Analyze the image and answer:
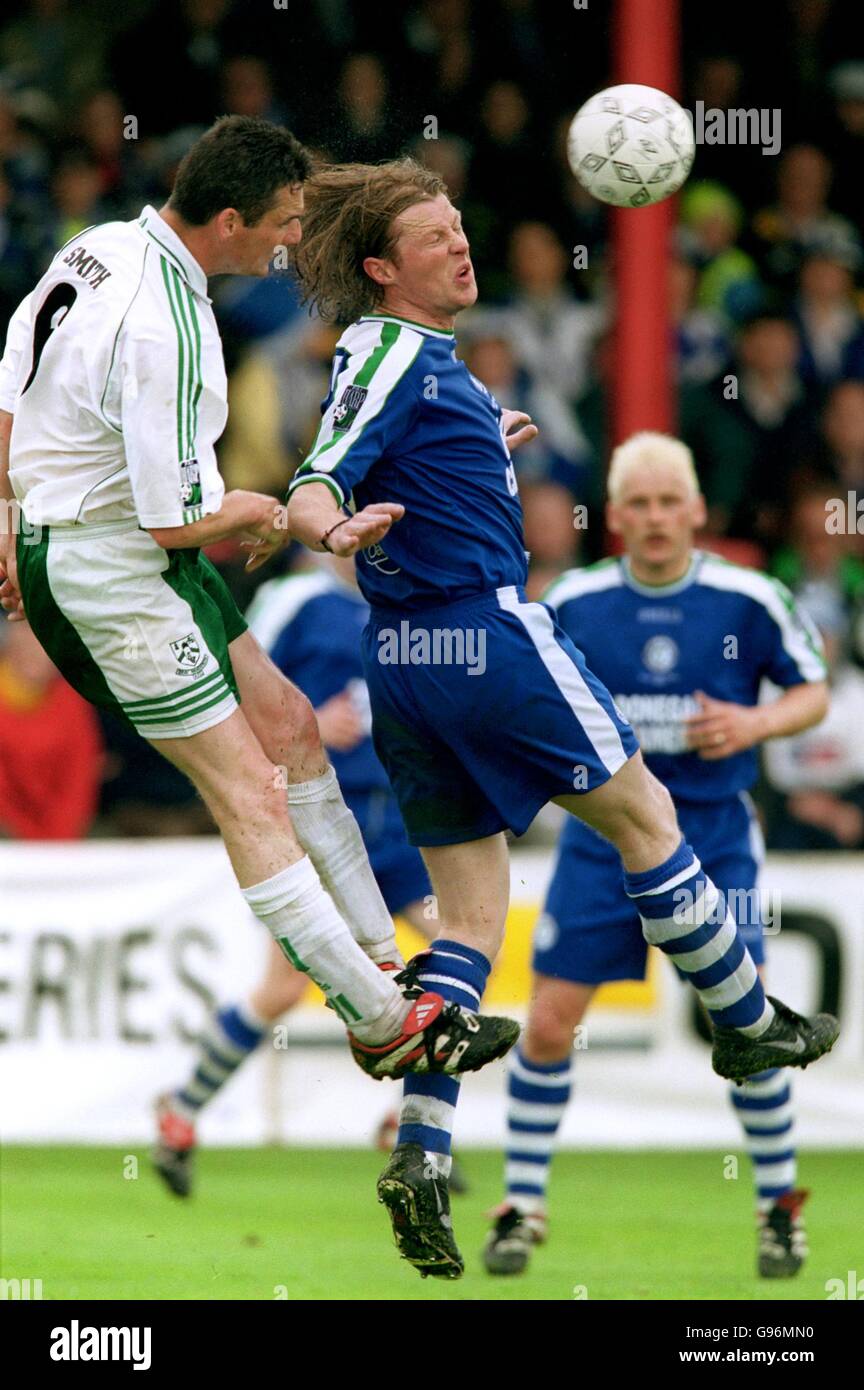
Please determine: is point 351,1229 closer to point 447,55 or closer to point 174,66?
point 174,66

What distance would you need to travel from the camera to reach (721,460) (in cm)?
1067

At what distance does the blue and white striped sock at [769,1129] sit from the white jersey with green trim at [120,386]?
291cm

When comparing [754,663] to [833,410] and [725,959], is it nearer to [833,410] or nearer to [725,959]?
[725,959]

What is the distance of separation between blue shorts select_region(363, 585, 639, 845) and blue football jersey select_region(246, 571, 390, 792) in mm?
2825

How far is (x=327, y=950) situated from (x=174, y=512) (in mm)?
1078

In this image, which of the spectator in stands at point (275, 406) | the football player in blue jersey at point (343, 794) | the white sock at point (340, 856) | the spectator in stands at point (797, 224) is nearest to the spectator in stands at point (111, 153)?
the spectator in stands at point (275, 406)

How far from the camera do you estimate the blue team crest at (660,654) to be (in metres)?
6.78

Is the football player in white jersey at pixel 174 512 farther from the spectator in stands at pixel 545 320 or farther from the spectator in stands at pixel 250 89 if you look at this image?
the spectator in stands at pixel 545 320

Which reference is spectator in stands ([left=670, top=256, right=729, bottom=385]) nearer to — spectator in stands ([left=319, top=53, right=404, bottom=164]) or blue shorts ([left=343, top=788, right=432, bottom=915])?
blue shorts ([left=343, top=788, right=432, bottom=915])

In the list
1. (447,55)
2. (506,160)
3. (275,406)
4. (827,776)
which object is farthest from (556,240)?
(827,776)

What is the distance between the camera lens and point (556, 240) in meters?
11.3

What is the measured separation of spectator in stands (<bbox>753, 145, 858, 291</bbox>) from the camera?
37.5ft

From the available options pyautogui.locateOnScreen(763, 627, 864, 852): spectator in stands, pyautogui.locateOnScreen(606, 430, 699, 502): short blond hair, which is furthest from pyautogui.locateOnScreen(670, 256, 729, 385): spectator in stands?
pyautogui.locateOnScreen(606, 430, 699, 502): short blond hair

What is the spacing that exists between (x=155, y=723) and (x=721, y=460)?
20.2 feet
